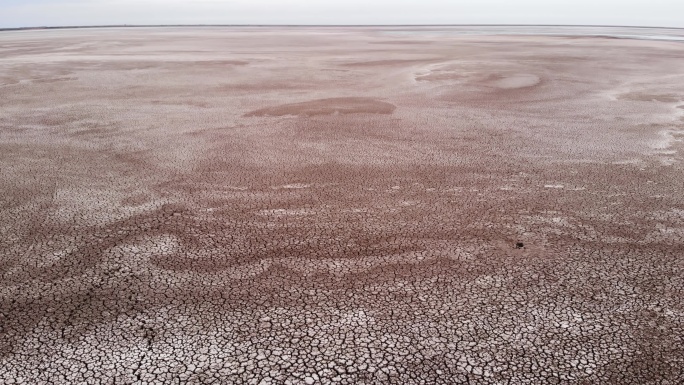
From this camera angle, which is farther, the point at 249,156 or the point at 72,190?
the point at 249,156

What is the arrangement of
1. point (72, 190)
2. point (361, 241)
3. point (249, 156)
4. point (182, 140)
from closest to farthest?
point (361, 241) → point (72, 190) → point (249, 156) → point (182, 140)

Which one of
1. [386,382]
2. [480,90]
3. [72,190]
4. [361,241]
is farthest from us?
[480,90]

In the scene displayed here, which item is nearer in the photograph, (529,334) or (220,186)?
(529,334)

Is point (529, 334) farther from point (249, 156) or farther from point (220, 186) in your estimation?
point (249, 156)

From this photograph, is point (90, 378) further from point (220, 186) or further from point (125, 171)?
point (125, 171)

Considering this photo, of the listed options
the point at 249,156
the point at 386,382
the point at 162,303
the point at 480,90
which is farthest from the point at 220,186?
the point at 480,90

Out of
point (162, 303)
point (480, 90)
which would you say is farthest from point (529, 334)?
point (480, 90)
